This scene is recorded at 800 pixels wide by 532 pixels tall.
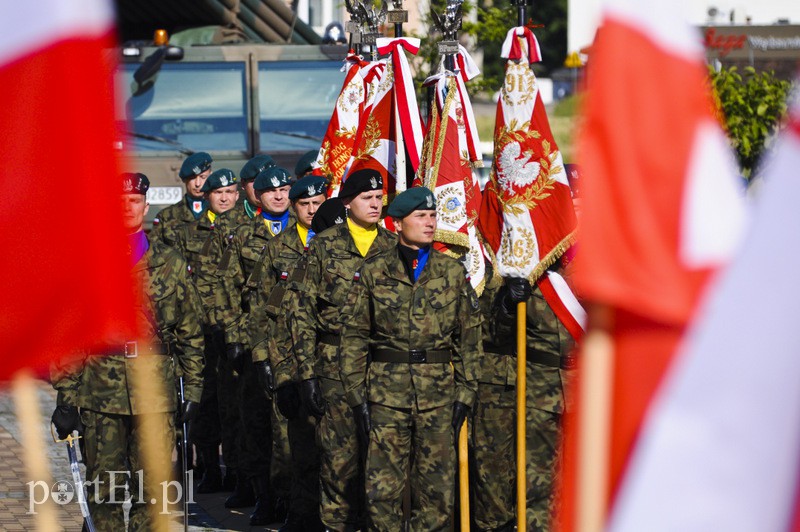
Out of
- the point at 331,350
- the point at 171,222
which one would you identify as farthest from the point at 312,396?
the point at 171,222

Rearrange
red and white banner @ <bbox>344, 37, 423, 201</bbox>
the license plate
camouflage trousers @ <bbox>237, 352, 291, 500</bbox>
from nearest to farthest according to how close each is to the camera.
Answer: red and white banner @ <bbox>344, 37, 423, 201</bbox> < camouflage trousers @ <bbox>237, 352, 291, 500</bbox> < the license plate

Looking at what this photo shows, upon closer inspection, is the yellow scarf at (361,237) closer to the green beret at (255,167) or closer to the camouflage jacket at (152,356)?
the camouflage jacket at (152,356)

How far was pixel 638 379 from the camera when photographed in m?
3.40

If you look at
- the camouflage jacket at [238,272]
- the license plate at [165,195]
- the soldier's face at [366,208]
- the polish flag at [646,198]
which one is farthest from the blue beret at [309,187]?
the polish flag at [646,198]

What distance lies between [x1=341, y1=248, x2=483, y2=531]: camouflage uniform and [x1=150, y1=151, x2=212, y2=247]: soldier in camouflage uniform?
491 centimetres

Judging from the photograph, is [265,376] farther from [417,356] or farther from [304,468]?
[417,356]

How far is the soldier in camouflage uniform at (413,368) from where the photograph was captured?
7.72 meters

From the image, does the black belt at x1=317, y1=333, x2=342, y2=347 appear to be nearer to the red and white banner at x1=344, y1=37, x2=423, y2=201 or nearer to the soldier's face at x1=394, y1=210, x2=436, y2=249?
the soldier's face at x1=394, y1=210, x2=436, y2=249

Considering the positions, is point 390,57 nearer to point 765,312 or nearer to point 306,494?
point 306,494

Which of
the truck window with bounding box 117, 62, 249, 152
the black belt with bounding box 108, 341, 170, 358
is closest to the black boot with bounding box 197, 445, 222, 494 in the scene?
the black belt with bounding box 108, 341, 170, 358

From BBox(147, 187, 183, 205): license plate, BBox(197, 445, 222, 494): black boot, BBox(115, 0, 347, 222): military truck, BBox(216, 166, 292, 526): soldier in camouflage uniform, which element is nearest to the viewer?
Answer: BBox(216, 166, 292, 526): soldier in camouflage uniform

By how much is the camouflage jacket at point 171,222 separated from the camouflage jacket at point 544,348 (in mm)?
4631

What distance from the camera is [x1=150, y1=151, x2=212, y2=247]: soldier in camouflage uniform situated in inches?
492

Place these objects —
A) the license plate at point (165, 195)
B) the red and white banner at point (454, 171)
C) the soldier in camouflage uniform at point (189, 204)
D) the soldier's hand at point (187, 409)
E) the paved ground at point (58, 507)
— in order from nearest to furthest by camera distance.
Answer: the soldier's hand at point (187, 409)
the red and white banner at point (454, 171)
the paved ground at point (58, 507)
the soldier in camouflage uniform at point (189, 204)
the license plate at point (165, 195)
